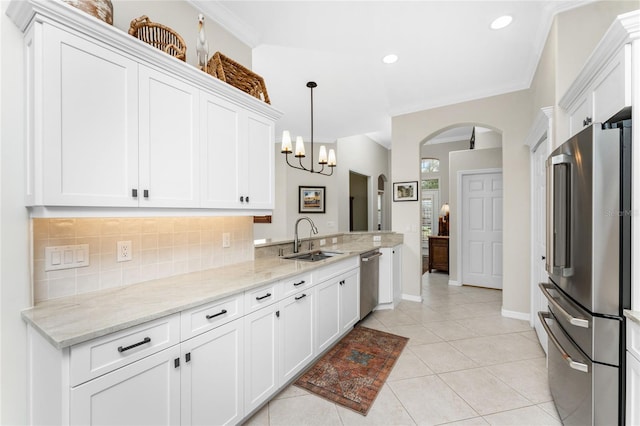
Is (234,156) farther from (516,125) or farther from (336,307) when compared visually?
(516,125)

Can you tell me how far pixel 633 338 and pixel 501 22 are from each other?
2.53 metres

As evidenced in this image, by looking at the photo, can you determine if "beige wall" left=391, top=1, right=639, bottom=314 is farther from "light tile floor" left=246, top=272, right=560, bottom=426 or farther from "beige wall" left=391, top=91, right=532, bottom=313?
"light tile floor" left=246, top=272, right=560, bottom=426

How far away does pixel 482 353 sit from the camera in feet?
8.66

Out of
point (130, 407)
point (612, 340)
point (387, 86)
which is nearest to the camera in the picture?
point (130, 407)

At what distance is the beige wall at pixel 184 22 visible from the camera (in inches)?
65.2

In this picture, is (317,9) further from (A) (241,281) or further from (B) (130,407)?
(B) (130,407)

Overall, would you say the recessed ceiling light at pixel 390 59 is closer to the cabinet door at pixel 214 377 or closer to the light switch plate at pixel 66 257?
the cabinet door at pixel 214 377

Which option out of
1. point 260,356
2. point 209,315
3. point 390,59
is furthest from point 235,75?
point 260,356

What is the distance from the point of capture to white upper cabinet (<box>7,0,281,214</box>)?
1148mm

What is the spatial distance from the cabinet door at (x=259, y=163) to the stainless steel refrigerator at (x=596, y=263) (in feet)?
6.33

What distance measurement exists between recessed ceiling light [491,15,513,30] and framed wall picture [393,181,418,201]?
2.09 m

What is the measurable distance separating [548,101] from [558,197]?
59.7 inches

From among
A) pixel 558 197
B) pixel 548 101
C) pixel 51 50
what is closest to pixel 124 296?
pixel 51 50

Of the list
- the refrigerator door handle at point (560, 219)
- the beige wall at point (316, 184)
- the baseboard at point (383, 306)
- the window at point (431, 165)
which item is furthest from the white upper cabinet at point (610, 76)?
the window at point (431, 165)
